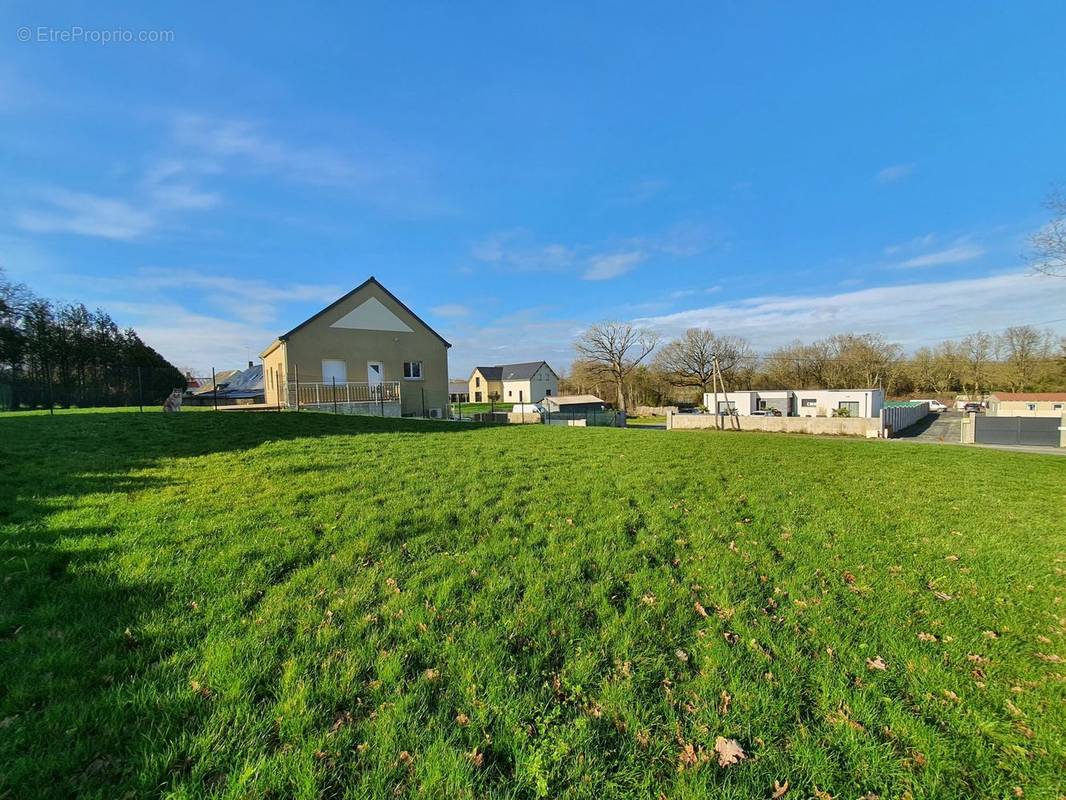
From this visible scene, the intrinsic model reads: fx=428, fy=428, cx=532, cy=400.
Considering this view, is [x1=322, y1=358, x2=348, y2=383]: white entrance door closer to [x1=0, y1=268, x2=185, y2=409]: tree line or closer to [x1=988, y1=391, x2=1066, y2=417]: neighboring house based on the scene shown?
[x1=0, y1=268, x2=185, y2=409]: tree line

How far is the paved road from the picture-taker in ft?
96.5

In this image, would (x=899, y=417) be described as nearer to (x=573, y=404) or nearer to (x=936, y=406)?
(x=936, y=406)

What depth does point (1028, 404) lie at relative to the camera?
1689 inches

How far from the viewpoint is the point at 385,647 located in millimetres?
2744

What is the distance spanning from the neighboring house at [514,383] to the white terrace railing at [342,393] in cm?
4604

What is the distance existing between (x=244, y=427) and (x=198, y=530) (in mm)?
7130

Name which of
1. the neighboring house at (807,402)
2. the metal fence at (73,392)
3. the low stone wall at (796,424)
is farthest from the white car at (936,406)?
the metal fence at (73,392)

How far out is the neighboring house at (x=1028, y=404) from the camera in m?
40.5

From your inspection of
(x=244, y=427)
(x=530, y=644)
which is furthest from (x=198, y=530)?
(x=244, y=427)

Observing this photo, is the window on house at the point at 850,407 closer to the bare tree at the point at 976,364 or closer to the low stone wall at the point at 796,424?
the low stone wall at the point at 796,424

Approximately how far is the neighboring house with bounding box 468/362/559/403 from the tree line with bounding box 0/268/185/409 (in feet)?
149

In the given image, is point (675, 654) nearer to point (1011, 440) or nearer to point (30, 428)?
point (30, 428)

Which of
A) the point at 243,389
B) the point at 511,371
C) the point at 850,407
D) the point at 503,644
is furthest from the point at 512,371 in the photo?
the point at 503,644

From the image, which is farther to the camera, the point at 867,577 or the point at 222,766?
the point at 867,577
